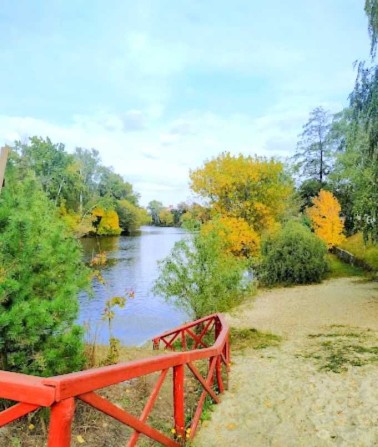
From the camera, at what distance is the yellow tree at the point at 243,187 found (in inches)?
951

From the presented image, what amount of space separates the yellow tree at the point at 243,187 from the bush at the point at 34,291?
1959 centimetres

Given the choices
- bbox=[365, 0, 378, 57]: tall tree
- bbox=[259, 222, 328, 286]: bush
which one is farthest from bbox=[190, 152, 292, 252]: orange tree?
bbox=[365, 0, 378, 57]: tall tree

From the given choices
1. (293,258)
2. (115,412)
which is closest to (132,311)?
(293,258)

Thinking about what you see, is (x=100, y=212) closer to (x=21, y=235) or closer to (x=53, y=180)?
(x=53, y=180)

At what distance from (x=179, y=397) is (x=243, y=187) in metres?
21.5

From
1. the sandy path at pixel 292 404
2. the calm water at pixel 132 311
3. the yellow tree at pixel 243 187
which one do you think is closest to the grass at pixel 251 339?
the sandy path at pixel 292 404

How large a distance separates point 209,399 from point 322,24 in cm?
1042

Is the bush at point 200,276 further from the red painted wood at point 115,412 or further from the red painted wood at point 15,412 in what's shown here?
the red painted wood at point 15,412

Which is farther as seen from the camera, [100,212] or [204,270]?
[100,212]

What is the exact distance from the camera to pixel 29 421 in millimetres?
4277

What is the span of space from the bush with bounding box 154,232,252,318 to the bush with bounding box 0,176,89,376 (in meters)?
6.98

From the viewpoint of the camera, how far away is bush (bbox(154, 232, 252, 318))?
11617 millimetres

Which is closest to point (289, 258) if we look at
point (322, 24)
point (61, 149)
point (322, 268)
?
point (322, 268)

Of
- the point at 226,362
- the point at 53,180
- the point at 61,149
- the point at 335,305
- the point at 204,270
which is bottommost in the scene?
the point at 335,305
